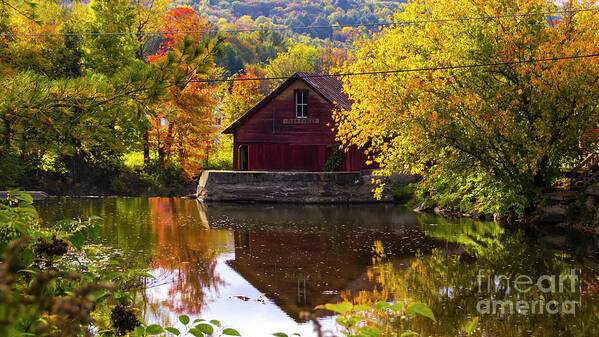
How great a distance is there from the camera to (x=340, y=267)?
14.1 m

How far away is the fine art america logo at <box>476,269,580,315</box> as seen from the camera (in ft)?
32.0

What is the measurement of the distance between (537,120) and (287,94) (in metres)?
21.4

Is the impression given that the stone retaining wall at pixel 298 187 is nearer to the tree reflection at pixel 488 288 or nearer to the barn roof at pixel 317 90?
the barn roof at pixel 317 90

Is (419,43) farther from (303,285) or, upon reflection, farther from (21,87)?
(21,87)

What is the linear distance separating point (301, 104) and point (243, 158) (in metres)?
7.02

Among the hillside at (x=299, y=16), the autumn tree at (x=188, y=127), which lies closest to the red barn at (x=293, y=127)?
the autumn tree at (x=188, y=127)

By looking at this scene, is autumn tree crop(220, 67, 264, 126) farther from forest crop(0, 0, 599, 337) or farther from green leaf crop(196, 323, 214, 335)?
green leaf crop(196, 323, 214, 335)

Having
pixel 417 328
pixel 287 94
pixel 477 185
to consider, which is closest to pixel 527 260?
pixel 417 328

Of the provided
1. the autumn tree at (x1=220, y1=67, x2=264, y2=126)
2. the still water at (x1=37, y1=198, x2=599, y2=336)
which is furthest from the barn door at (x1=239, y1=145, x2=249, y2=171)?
the still water at (x1=37, y1=198, x2=599, y2=336)

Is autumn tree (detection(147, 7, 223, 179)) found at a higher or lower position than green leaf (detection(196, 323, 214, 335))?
higher

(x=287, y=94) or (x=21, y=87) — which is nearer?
(x=21, y=87)

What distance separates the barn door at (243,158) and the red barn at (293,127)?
7.91 ft

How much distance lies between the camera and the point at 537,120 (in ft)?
66.1

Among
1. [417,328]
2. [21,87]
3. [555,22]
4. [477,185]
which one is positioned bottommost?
[417,328]
